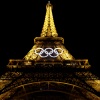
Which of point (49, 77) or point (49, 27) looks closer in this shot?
point (49, 77)

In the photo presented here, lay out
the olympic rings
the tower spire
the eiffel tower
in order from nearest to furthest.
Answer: the eiffel tower
the olympic rings
the tower spire

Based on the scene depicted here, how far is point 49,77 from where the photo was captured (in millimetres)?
15773

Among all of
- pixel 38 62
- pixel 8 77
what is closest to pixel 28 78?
pixel 8 77

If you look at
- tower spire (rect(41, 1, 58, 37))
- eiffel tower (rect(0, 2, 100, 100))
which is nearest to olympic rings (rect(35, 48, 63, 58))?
eiffel tower (rect(0, 2, 100, 100))

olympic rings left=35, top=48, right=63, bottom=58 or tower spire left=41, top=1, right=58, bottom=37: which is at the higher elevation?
tower spire left=41, top=1, right=58, bottom=37

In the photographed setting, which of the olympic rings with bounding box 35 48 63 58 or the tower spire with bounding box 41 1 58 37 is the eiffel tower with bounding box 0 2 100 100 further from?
the tower spire with bounding box 41 1 58 37

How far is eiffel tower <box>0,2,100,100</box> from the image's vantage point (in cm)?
1538

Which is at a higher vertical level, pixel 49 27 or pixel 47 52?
pixel 49 27

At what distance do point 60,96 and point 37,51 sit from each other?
3936mm

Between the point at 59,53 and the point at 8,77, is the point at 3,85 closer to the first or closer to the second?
the point at 8,77

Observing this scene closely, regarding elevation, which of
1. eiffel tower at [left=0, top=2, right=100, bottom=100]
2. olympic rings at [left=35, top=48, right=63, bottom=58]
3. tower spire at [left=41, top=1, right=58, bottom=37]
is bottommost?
eiffel tower at [left=0, top=2, right=100, bottom=100]

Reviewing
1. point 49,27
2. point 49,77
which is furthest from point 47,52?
point 49,77

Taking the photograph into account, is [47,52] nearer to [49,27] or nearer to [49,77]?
[49,27]

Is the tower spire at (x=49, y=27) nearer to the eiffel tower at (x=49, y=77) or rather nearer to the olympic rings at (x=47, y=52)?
the eiffel tower at (x=49, y=77)
